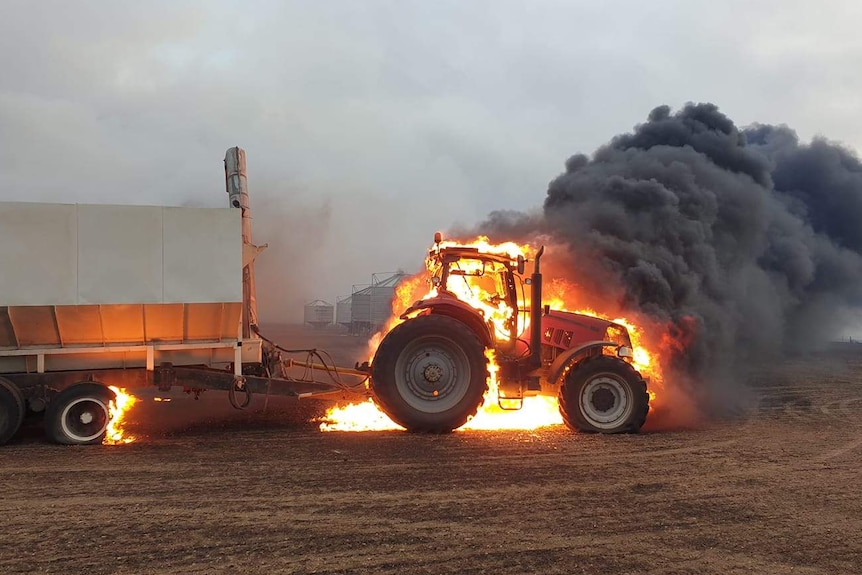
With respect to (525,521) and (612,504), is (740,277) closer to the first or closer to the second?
(612,504)

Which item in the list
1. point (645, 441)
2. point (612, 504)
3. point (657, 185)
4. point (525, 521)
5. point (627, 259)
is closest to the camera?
point (525, 521)

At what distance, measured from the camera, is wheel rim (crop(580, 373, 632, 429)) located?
810 cm

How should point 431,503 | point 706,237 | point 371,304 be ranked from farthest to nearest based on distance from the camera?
1. point 371,304
2. point 706,237
3. point 431,503

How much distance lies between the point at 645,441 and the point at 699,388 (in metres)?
4.34

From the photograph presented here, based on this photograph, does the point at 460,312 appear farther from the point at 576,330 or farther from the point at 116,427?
the point at 116,427

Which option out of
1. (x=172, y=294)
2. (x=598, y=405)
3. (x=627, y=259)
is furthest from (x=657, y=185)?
(x=172, y=294)

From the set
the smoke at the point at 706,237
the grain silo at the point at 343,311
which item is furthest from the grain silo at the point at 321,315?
the smoke at the point at 706,237

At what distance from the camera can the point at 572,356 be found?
26.6ft

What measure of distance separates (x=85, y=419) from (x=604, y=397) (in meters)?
7.07

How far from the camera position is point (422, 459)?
659 cm

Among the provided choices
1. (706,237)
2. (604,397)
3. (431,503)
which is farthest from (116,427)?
(706,237)

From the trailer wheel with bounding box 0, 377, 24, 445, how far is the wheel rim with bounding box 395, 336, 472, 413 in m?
Result: 4.81

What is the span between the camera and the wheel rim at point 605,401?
26.6ft

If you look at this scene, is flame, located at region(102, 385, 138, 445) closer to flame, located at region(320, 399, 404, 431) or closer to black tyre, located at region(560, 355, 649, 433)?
flame, located at region(320, 399, 404, 431)
